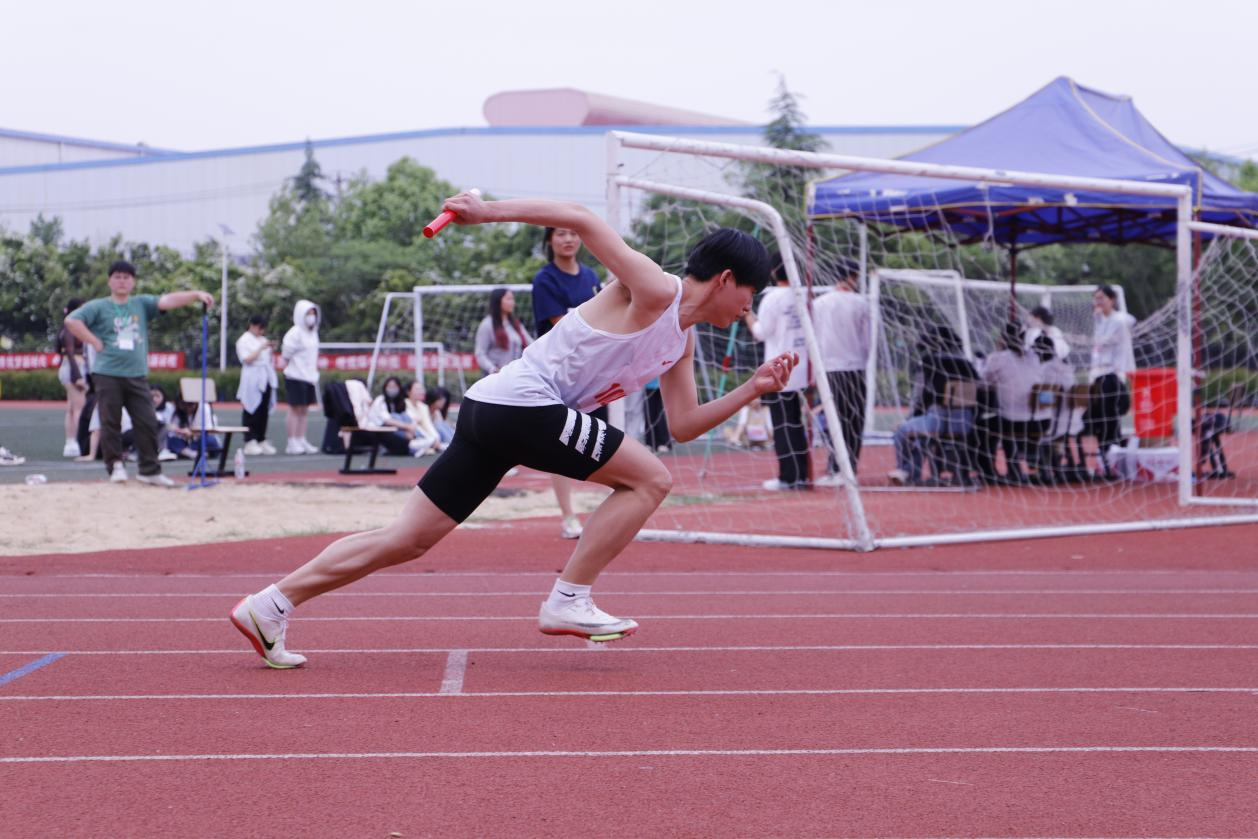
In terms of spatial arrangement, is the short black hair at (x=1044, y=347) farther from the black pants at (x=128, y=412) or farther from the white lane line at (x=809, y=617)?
the black pants at (x=128, y=412)

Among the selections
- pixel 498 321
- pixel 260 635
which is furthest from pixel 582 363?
pixel 498 321

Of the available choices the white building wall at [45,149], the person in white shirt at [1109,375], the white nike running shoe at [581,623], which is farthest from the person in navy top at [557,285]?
the white building wall at [45,149]

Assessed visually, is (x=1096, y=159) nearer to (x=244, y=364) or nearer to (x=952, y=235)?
(x=952, y=235)

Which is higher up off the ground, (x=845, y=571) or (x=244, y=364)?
(x=244, y=364)

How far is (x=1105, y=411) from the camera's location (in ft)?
46.9

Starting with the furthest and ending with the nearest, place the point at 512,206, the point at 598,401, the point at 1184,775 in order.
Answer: the point at 598,401 < the point at 512,206 < the point at 1184,775

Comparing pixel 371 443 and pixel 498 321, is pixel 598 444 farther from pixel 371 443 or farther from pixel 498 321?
pixel 371 443

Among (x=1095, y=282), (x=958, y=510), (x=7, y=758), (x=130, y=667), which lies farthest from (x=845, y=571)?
(x=1095, y=282)

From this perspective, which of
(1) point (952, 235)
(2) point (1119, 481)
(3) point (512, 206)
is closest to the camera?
(3) point (512, 206)

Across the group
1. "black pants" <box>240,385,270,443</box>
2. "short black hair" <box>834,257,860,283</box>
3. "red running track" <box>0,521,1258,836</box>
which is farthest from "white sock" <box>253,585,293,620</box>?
"black pants" <box>240,385,270,443</box>

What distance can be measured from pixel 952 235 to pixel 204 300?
829 centimetres

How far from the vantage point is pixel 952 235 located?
15859 millimetres

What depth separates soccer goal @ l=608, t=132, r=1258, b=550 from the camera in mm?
9703

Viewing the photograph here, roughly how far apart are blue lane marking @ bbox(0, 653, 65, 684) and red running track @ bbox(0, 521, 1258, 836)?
5 cm
